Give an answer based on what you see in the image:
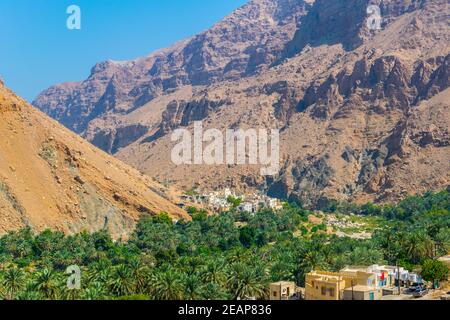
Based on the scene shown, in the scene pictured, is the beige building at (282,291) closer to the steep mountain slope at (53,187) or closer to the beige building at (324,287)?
the beige building at (324,287)

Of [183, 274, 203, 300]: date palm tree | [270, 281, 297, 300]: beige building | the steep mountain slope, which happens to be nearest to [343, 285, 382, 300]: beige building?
[270, 281, 297, 300]: beige building

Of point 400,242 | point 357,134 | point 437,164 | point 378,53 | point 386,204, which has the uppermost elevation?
point 378,53

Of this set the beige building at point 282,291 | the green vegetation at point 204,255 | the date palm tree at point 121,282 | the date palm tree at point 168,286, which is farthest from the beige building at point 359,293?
the date palm tree at point 121,282

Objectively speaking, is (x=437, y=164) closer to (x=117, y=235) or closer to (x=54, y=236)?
(x=117, y=235)

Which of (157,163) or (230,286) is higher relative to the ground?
(157,163)

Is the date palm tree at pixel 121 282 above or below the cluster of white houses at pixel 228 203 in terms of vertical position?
below

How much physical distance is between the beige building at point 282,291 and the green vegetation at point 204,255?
2.12ft

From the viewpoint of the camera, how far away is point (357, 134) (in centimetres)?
16388

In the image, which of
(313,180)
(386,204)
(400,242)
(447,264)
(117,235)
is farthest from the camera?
(313,180)

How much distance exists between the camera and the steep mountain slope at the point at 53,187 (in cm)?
8769

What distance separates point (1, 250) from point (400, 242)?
41.9 meters

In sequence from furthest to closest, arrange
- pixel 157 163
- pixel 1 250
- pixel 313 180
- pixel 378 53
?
pixel 157 163 < pixel 378 53 < pixel 313 180 < pixel 1 250

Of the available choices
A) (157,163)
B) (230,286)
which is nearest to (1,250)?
(230,286)

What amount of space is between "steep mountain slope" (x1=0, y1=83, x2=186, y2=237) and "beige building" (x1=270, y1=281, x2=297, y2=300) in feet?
150
